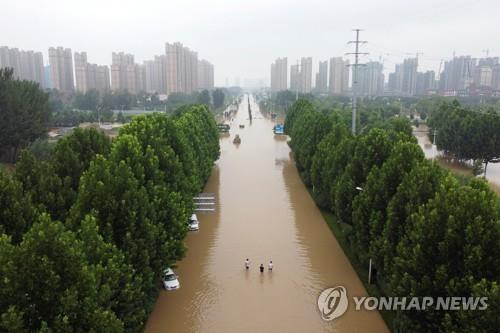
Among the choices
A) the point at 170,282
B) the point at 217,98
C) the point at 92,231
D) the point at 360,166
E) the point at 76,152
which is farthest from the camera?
the point at 217,98

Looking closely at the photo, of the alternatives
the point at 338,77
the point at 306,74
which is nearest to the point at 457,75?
the point at 338,77

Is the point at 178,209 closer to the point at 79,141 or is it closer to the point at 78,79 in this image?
the point at 79,141

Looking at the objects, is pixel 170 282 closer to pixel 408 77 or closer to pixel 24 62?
pixel 24 62

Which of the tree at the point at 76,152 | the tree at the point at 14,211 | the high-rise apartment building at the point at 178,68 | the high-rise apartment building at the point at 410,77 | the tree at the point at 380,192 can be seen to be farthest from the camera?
the high-rise apartment building at the point at 410,77

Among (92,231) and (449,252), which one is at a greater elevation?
(92,231)

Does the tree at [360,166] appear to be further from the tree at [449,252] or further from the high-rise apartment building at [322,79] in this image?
the high-rise apartment building at [322,79]

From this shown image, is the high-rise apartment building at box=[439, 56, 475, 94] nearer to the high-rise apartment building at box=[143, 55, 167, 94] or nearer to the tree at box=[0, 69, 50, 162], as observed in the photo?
the high-rise apartment building at box=[143, 55, 167, 94]

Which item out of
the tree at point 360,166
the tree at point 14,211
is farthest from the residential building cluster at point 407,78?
the tree at point 14,211
